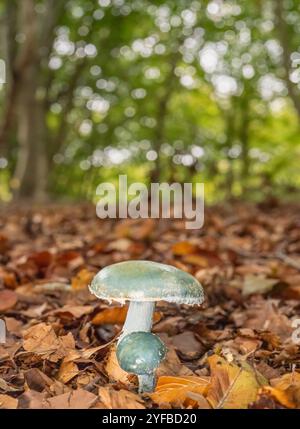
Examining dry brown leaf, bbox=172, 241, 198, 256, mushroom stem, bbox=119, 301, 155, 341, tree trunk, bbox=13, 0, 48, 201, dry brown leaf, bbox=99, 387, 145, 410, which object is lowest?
dry brown leaf, bbox=99, 387, 145, 410

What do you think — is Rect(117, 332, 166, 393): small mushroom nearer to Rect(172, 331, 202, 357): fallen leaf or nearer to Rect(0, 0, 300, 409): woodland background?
Rect(0, 0, 300, 409): woodland background

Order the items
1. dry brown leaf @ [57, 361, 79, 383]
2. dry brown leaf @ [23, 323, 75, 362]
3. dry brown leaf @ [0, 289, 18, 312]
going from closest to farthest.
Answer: dry brown leaf @ [57, 361, 79, 383] < dry brown leaf @ [23, 323, 75, 362] < dry brown leaf @ [0, 289, 18, 312]

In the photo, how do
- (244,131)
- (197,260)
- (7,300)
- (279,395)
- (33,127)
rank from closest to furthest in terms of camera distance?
1. (279,395)
2. (7,300)
3. (197,260)
4. (33,127)
5. (244,131)

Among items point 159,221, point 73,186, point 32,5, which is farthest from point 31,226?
point 73,186

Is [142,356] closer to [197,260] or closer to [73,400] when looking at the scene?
[73,400]

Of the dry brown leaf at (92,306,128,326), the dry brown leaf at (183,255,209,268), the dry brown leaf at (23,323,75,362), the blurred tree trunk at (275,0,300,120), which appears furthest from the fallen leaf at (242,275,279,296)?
the blurred tree trunk at (275,0,300,120)

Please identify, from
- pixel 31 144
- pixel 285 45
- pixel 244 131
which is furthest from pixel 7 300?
pixel 244 131
